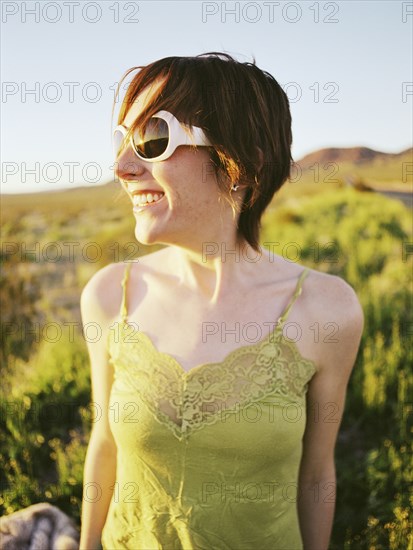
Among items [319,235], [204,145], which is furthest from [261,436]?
[319,235]

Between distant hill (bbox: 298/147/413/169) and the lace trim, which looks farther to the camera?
distant hill (bbox: 298/147/413/169)

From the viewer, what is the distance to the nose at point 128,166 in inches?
70.1

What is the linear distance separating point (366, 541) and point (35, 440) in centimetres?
204

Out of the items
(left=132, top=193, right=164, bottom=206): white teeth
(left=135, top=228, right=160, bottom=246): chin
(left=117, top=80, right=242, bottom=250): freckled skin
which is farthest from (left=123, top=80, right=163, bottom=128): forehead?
(left=135, top=228, right=160, bottom=246): chin

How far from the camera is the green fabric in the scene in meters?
1.73

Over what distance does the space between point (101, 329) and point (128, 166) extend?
59 cm

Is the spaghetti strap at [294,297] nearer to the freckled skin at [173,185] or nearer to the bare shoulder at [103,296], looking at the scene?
the freckled skin at [173,185]

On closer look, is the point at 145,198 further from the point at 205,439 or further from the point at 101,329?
the point at 205,439

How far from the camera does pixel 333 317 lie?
6.23 ft

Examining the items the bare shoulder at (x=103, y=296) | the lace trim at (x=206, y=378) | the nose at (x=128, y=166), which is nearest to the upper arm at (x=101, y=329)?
the bare shoulder at (x=103, y=296)

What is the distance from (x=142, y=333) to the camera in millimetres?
1877

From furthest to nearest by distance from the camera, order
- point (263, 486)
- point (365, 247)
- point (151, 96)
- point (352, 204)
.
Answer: point (352, 204)
point (365, 247)
point (263, 486)
point (151, 96)

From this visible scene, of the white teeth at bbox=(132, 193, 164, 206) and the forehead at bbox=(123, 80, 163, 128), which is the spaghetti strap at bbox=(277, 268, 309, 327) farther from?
the forehead at bbox=(123, 80, 163, 128)

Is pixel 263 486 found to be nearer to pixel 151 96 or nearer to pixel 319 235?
pixel 151 96
